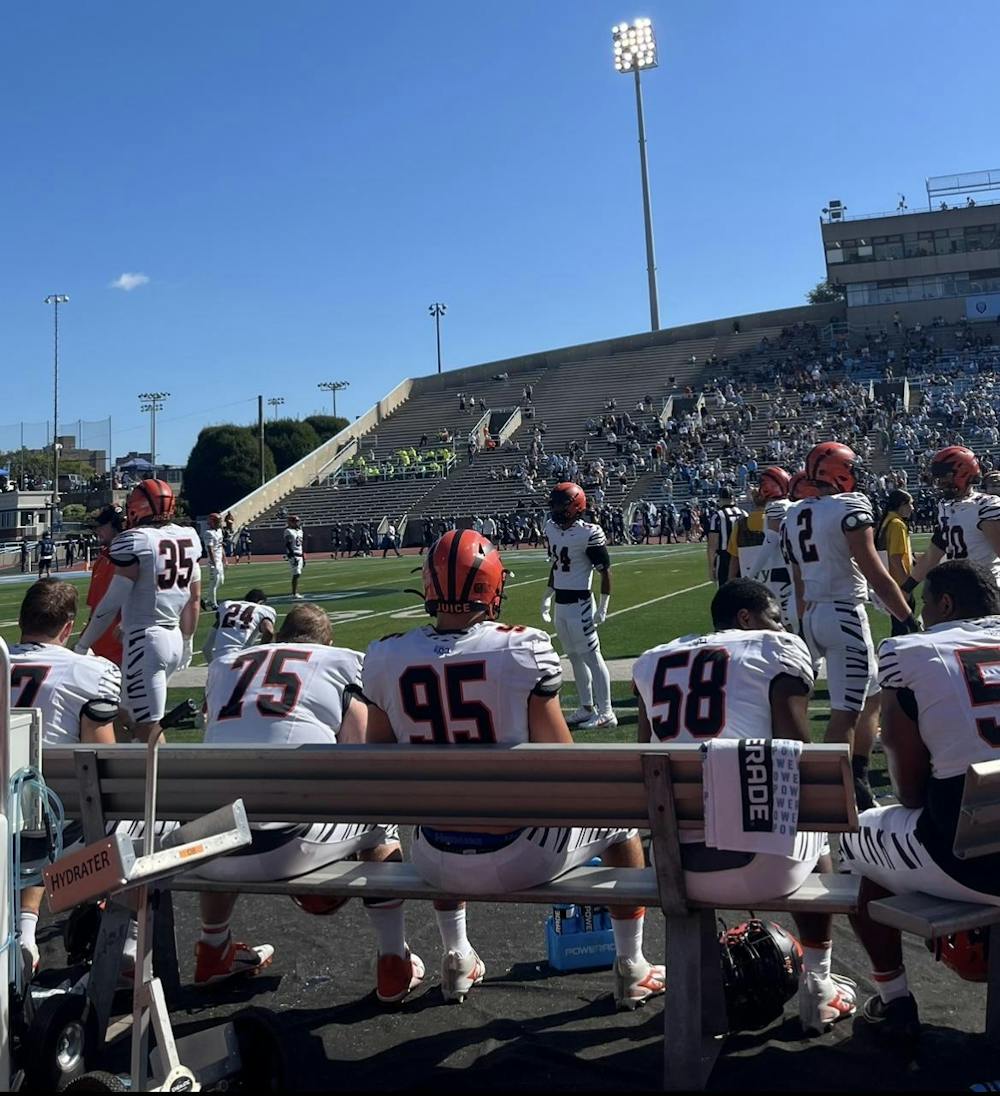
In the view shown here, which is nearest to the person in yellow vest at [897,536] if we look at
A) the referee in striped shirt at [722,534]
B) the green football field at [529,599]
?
the green football field at [529,599]

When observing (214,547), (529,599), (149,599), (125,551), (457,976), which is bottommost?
(457,976)

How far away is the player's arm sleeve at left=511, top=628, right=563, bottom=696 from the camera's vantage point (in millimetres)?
3482

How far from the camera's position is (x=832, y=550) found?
250 inches

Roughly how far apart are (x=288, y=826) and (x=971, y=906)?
86.3 inches

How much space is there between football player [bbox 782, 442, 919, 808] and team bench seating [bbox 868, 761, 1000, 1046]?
9.20ft

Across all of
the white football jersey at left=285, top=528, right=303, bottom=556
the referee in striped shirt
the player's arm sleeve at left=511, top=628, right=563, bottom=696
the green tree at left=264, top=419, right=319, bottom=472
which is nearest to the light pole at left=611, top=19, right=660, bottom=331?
the green tree at left=264, top=419, right=319, bottom=472

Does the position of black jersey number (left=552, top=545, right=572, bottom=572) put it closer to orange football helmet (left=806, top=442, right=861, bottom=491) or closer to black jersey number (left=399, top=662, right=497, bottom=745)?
orange football helmet (left=806, top=442, right=861, bottom=491)

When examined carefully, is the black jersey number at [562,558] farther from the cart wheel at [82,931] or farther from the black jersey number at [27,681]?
the cart wheel at [82,931]

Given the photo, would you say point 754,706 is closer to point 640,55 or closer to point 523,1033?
point 523,1033

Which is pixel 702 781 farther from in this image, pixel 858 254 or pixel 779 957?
pixel 858 254

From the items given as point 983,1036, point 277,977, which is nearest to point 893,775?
point 983,1036

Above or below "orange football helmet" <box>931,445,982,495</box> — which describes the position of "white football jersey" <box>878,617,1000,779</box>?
below

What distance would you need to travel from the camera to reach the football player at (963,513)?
7328mm

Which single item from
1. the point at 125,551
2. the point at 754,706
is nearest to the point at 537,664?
the point at 754,706
